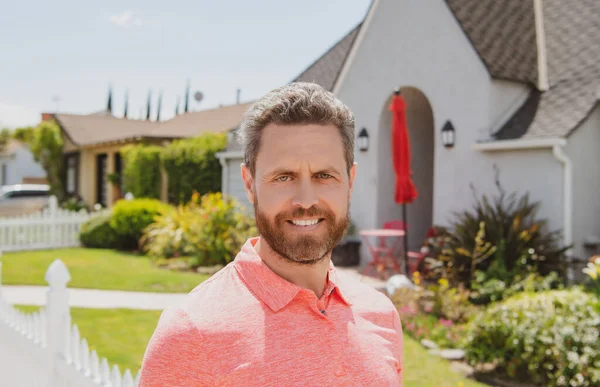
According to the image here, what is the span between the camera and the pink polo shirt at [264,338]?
141 centimetres

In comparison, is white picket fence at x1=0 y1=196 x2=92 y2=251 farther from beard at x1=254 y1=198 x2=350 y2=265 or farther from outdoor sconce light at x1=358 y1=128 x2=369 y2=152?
beard at x1=254 y1=198 x2=350 y2=265

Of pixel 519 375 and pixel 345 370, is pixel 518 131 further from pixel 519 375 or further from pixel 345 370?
pixel 345 370

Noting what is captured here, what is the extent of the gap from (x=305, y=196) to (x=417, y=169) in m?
11.8

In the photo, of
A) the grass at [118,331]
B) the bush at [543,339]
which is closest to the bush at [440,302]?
the bush at [543,339]

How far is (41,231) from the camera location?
1578cm

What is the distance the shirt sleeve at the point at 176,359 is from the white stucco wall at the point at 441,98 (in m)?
8.21

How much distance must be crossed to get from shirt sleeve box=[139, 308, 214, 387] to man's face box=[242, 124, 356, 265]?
36cm

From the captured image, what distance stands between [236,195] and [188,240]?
10.0 feet

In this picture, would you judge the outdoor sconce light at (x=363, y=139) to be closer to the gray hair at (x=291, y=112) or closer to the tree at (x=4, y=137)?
the gray hair at (x=291, y=112)

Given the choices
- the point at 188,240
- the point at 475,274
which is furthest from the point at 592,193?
the point at 188,240

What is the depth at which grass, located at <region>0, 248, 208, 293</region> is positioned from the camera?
32.7ft

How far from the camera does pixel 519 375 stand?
5414 millimetres

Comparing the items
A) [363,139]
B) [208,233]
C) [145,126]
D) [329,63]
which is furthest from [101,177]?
[363,139]

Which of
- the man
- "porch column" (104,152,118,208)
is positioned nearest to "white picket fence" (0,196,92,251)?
"porch column" (104,152,118,208)
